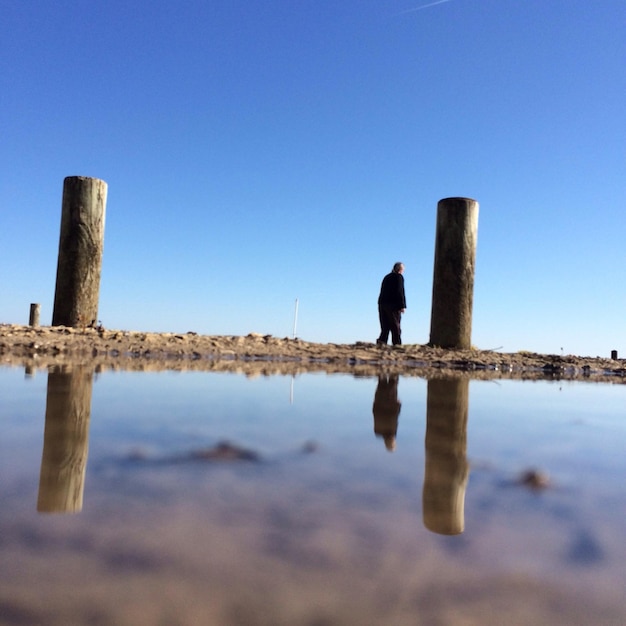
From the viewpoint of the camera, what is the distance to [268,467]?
4.56 ft

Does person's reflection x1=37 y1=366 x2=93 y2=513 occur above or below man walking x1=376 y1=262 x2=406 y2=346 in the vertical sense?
below

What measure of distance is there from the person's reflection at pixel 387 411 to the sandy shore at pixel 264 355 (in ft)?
3.80

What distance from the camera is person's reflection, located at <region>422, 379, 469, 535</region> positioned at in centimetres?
109

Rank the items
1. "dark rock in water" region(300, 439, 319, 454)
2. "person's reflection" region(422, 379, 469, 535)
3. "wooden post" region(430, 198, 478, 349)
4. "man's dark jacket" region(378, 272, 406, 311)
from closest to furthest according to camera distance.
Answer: "person's reflection" region(422, 379, 469, 535), "dark rock in water" region(300, 439, 319, 454), "wooden post" region(430, 198, 478, 349), "man's dark jacket" region(378, 272, 406, 311)

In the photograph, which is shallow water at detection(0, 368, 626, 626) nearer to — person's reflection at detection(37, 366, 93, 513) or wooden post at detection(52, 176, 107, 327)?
person's reflection at detection(37, 366, 93, 513)

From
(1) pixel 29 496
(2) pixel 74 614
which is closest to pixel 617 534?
(2) pixel 74 614

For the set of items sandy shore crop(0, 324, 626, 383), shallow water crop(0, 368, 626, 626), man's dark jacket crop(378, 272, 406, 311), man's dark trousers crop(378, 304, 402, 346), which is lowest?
shallow water crop(0, 368, 626, 626)

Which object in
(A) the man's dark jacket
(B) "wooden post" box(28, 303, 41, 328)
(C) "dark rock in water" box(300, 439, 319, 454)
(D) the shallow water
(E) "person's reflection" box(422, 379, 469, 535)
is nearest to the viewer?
(D) the shallow water

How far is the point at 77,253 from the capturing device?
269 inches

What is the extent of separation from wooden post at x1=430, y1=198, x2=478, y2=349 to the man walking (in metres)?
1.13

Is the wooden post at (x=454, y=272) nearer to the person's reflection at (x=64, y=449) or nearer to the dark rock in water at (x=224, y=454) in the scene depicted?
the person's reflection at (x=64, y=449)

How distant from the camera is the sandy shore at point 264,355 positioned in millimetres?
4820

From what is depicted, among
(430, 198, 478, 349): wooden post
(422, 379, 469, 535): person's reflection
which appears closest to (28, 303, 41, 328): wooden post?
(430, 198, 478, 349): wooden post

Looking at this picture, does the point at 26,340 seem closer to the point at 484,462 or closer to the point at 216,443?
the point at 216,443
